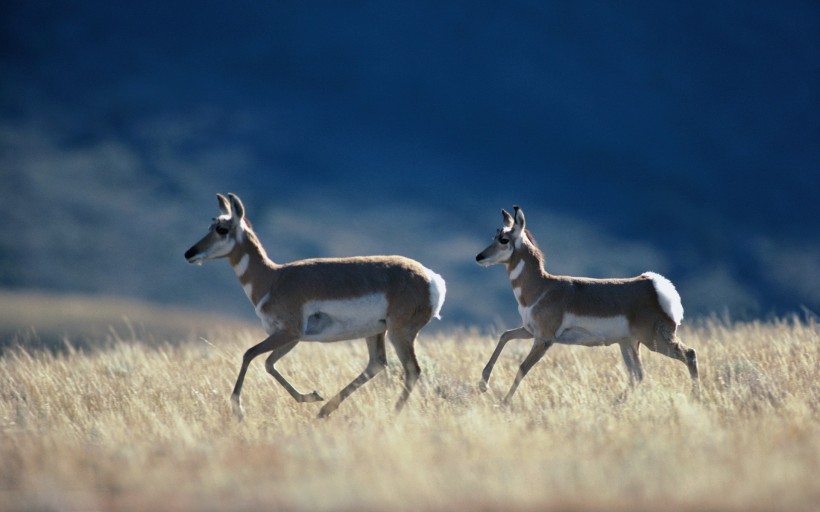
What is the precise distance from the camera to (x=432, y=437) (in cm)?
851

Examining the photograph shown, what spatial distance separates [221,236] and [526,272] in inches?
144

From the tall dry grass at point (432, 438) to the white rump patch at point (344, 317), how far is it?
765 mm

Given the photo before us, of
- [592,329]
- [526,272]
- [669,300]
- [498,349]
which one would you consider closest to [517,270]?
[526,272]

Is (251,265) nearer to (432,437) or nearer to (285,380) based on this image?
(285,380)

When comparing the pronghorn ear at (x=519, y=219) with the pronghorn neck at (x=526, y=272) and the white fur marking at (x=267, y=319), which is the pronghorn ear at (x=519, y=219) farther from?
the white fur marking at (x=267, y=319)

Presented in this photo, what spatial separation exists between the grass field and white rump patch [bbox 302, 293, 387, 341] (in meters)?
0.79

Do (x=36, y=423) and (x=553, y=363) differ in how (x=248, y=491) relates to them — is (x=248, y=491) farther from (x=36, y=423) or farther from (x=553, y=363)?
(x=553, y=363)

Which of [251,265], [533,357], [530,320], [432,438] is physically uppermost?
[251,265]

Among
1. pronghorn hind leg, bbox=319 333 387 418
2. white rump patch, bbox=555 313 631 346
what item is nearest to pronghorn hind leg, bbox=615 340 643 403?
white rump patch, bbox=555 313 631 346

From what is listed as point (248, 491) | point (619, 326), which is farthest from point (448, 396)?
point (248, 491)

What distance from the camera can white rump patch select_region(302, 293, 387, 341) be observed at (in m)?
10.9

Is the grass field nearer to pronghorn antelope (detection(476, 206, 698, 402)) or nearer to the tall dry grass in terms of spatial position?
the tall dry grass

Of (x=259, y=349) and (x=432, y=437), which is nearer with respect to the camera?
(x=432, y=437)

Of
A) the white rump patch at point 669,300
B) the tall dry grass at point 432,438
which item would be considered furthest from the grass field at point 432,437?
the white rump patch at point 669,300
